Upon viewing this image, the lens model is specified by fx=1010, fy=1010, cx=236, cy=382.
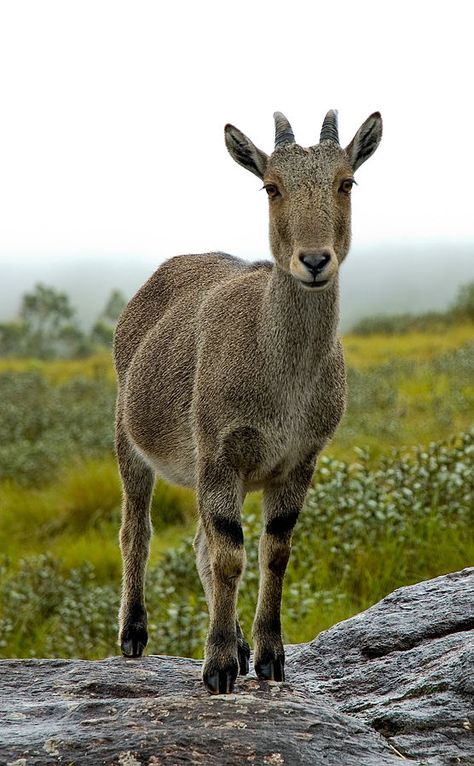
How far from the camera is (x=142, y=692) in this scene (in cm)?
529

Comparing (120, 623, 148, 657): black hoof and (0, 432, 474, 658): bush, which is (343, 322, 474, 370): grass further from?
(120, 623, 148, 657): black hoof

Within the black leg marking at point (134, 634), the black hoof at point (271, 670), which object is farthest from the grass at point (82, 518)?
the black hoof at point (271, 670)

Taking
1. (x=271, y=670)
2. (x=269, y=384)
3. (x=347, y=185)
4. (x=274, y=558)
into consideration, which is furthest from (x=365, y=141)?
(x=271, y=670)

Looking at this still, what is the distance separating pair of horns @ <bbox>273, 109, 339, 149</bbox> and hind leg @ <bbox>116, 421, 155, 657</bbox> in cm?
235

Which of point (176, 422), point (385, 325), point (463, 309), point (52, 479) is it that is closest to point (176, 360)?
point (176, 422)

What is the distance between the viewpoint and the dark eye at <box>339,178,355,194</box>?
5242mm

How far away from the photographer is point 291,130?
558cm

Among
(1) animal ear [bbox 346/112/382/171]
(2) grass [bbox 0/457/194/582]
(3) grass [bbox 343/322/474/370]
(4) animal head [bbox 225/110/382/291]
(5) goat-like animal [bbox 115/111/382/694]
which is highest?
(3) grass [bbox 343/322/474/370]

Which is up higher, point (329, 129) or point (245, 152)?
point (329, 129)

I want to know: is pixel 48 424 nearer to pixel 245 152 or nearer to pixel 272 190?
pixel 245 152

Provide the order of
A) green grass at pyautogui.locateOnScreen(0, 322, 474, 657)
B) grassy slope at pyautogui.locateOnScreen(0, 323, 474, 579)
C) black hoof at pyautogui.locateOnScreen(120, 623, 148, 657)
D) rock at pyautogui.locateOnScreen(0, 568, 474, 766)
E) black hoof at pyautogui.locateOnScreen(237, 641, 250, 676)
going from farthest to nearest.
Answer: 1. grassy slope at pyautogui.locateOnScreen(0, 323, 474, 579)
2. green grass at pyautogui.locateOnScreen(0, 322, 474, 657)
3. black hoof at pyautogui.locateOnScreen(120, 623, 148, 657)
4. black hoof at pyautogui.locateOnScreen(237, 641, 250, 676)
5. rock at pyautogui.locateOnScreen(0, 568, 474, 766)

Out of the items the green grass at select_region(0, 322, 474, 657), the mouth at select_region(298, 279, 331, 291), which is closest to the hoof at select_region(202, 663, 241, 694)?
the mouth at select_region(298, 279, 331, 291)

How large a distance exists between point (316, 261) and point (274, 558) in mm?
1728

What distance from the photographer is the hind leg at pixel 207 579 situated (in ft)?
19.6
